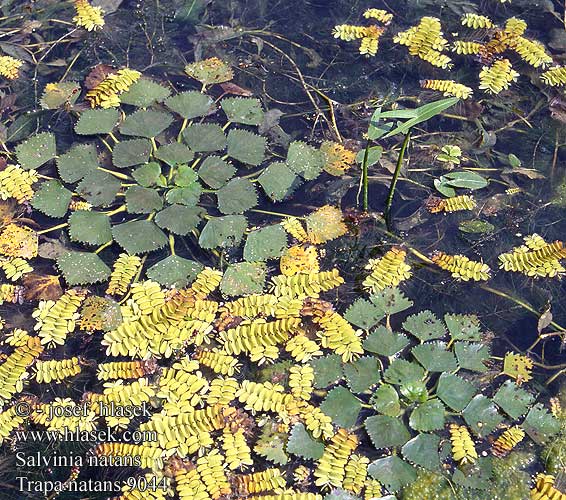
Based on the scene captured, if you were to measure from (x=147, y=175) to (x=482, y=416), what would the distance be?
1.81 meters

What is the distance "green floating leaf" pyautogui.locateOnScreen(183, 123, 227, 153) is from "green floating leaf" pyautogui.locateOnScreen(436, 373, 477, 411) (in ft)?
5.03

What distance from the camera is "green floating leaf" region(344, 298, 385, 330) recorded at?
267cm

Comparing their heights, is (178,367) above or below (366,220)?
below

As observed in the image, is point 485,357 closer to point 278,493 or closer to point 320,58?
point 278,493

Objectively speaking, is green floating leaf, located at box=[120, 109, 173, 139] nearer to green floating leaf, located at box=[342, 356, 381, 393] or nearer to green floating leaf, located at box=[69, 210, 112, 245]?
green floating leaf, located at box=[69, 210, 112, 245]

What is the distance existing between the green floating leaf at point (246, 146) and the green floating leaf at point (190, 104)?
0.24m

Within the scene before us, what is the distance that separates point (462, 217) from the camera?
3094 mm

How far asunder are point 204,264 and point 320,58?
155 centimetres

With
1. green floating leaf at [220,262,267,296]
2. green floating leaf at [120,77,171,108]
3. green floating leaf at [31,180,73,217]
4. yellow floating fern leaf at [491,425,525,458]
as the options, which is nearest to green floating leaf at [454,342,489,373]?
yellow floating fern leaf at [491,425,525,458]

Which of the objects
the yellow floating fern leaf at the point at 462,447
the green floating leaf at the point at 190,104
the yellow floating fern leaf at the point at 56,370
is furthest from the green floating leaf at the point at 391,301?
the green floating leaf at the point at 190,104

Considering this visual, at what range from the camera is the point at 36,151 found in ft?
10.6

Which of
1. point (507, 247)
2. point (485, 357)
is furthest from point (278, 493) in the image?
point (507, 247)

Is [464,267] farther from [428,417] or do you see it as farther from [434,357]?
[428,417]

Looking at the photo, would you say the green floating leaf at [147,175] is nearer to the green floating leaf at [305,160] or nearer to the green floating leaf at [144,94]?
the green floating leaf at [144,94]
